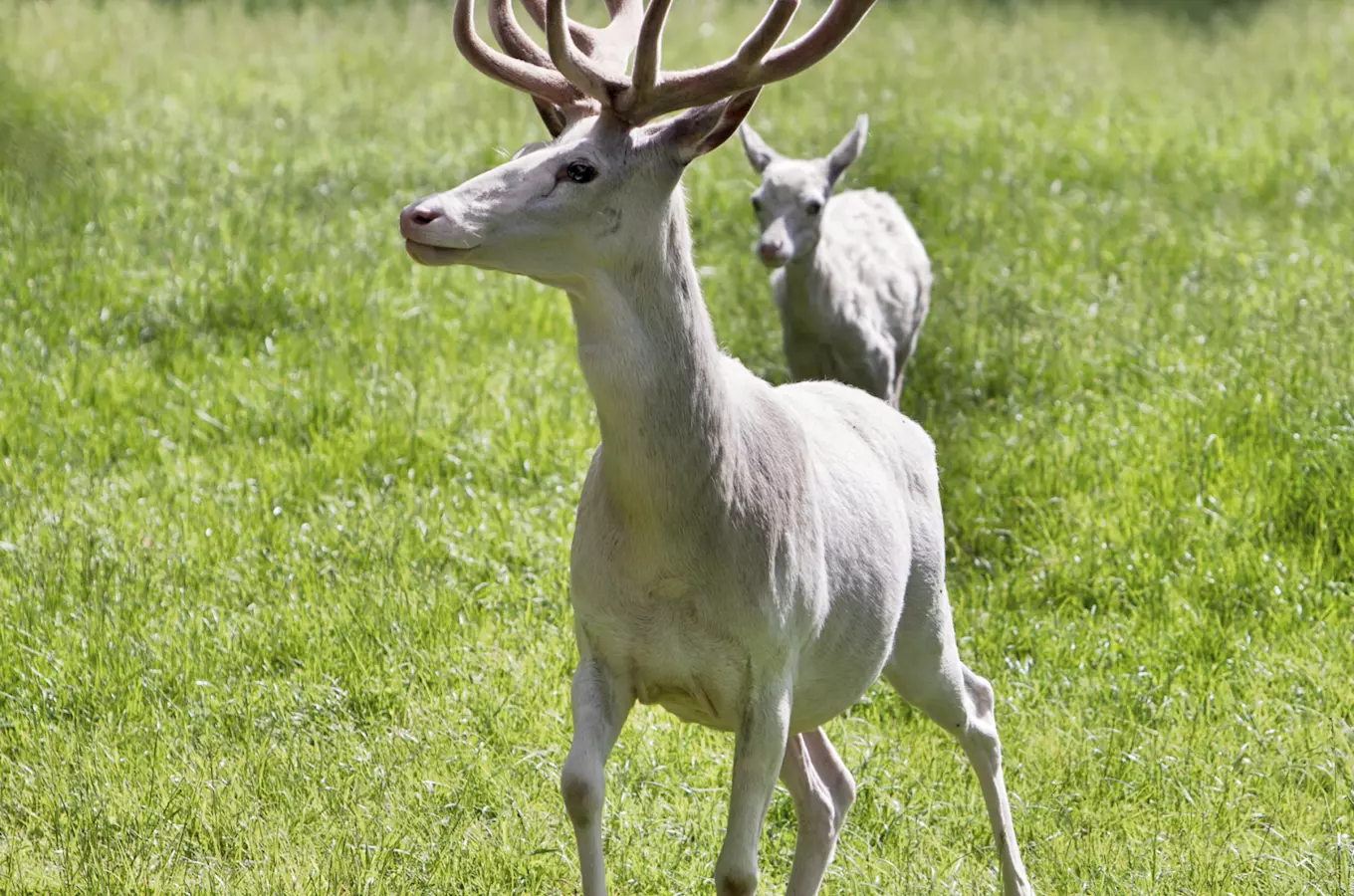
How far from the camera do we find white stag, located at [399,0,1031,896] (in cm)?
364

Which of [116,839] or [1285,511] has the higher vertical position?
[1285,511]

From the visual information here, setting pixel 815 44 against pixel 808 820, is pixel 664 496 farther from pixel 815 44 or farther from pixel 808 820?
pixel 808 820

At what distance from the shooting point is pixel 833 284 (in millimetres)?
8094

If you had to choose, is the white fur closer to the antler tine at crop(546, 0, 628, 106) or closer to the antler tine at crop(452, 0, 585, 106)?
the antler tine at crop(546, 0, 628, 106)

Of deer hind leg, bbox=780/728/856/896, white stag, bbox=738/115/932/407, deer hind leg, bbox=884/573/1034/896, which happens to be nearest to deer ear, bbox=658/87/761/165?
deer hind leg, bbox=884/573/1034/896

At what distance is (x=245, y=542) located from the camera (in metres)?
6.50

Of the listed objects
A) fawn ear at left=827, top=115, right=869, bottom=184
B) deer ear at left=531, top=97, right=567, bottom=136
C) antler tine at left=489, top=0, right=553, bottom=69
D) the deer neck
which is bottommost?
fawn ear at left=827, top=115, right=869, bottom=184

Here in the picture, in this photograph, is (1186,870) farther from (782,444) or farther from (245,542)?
(245,542)

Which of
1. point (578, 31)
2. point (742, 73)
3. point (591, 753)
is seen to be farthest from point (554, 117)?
point (591, 753)

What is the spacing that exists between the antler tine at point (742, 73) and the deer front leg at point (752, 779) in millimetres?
1347

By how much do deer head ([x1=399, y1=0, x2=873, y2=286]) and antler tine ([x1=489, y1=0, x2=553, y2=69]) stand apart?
1.25 feet

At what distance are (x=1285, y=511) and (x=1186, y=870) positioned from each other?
2.32 m

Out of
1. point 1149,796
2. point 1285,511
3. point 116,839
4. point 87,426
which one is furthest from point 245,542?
point 1285,511

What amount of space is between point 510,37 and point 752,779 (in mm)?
1934
